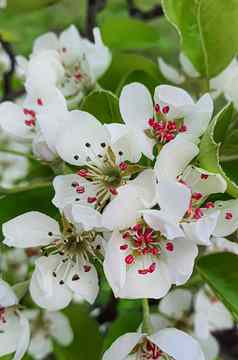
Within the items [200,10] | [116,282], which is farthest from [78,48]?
[116,282]

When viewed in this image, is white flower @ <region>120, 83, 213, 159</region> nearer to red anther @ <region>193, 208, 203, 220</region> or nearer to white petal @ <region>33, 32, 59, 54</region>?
red anther @ <region>193, 208, 203, 220</region>

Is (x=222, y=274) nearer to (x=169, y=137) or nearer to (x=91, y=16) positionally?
(x=169, y=137)

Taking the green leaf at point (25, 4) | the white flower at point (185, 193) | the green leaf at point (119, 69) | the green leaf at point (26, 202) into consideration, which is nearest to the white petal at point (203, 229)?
the white flower at point (185, 193)

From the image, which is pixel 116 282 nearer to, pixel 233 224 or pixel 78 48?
pixel 233 224

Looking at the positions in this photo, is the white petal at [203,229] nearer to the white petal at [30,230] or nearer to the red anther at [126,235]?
the red anther at [126,235]

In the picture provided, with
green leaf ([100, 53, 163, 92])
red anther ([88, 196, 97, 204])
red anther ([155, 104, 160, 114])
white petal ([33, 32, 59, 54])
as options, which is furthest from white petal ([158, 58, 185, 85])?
red anther ([88, 196, 97, 204])

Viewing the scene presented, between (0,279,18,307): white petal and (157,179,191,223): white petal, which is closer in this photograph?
(157,179,191,223): white petal
